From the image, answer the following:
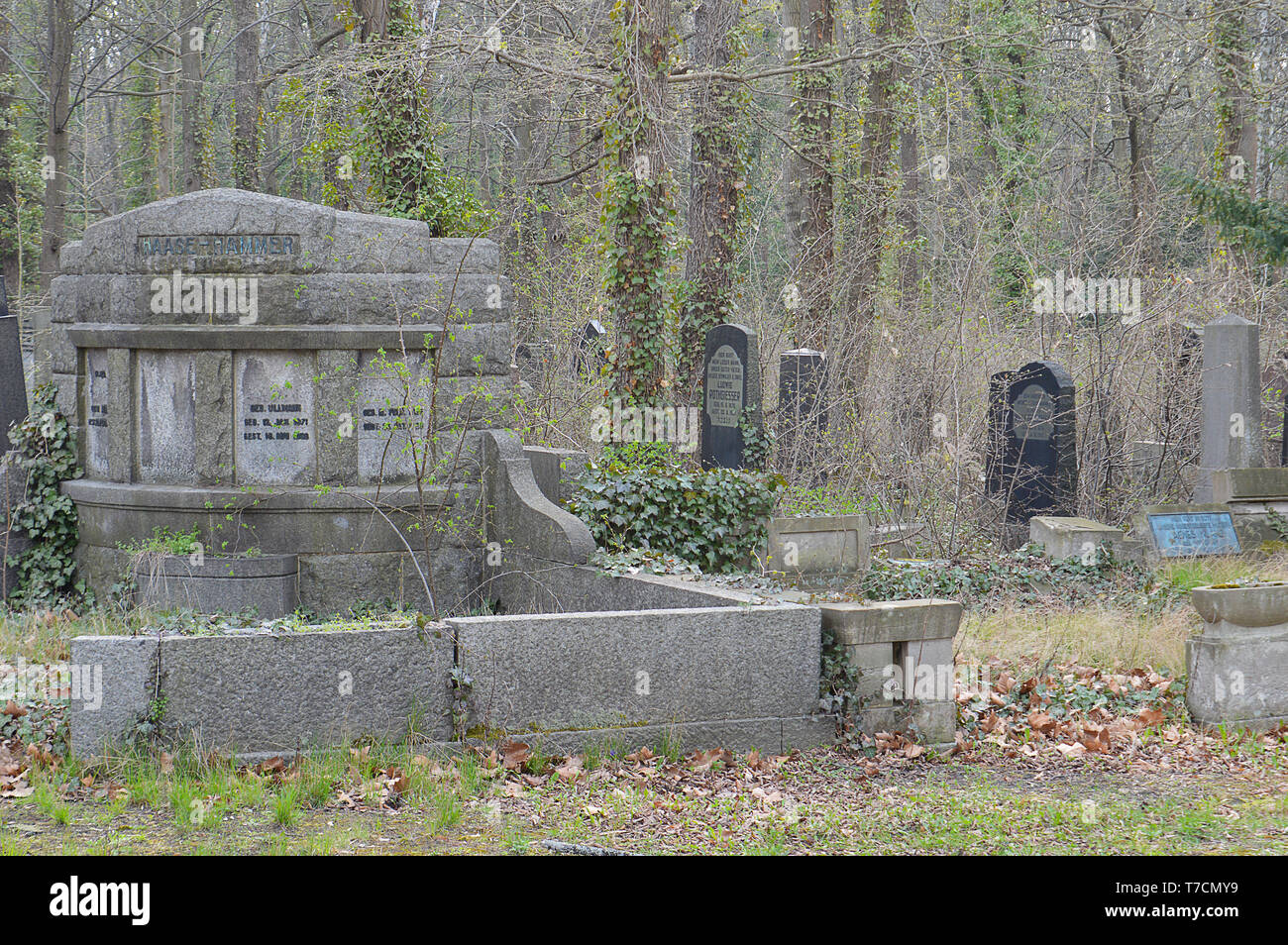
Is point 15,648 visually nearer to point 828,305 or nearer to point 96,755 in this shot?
point 96,755

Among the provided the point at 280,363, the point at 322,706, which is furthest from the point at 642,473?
the point at 322,706

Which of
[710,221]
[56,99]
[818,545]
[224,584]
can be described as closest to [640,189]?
[710,221]

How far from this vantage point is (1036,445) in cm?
1240

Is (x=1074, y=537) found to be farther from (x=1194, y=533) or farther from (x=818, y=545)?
(x=818, y=545)

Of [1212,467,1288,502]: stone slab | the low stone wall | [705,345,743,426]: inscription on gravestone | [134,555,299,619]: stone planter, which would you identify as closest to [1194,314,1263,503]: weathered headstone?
[1212,467,1288,502]: stone slab

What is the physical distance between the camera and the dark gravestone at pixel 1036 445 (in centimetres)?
1227

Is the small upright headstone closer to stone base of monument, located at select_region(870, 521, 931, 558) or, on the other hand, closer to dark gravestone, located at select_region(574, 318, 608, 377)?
dark gravestone, located at select_region(574, 318, 608, 377)

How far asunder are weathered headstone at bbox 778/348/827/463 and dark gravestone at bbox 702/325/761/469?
78 centimetres

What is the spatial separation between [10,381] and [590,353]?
724 centimetres

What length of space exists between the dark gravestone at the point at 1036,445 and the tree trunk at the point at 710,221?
4461 millimetres

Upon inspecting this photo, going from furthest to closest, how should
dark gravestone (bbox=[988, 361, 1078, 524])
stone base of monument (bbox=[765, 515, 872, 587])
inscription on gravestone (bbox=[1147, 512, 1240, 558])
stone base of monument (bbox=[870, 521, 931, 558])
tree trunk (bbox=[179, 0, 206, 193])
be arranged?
tree trunk (bbox=[179, 0, 206, 193]) < dark gravestone (bbox=[988, 361, 1078, 524]) < stone base of monument (bbox=[870, 521, 931, 558]) < inscription on gravestone (bbox=[1147, 512, 1240, 558]) < stone base of monument (bbox=[765, 515, 872, 587])

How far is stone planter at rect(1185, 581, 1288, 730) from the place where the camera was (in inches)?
285

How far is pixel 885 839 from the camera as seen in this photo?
5340 millimetres

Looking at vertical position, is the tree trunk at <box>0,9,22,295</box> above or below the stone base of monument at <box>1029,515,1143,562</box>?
above
